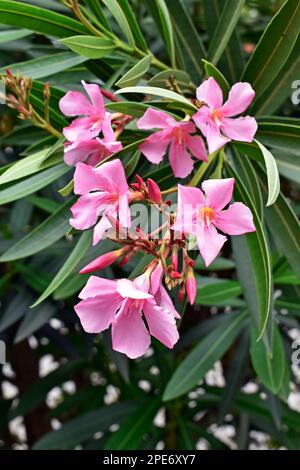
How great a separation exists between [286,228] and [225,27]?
1.00 feet

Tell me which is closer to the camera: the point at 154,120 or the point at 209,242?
the point at 209,242

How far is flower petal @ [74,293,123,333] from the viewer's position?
697 millimetres

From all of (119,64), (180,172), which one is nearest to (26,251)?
(180,172)

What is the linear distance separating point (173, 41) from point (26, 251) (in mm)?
395

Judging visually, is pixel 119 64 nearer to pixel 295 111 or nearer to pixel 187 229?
pixel 187 229

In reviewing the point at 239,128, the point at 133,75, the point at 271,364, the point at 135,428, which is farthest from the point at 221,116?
the point at 135,428

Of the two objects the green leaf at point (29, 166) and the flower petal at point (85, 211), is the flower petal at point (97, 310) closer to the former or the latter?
the flower petal at point (85, 211)

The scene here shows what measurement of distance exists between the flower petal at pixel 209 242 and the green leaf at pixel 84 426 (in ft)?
3.63

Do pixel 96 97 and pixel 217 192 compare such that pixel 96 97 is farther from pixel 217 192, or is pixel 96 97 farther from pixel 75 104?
pixel 217 192

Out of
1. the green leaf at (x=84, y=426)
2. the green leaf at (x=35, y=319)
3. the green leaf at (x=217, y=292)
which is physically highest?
the green leaf at (x=217, y=292)

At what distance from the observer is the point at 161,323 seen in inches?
27.4

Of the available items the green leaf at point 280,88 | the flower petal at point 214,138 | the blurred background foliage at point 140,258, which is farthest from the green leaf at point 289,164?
the flower petal at point 214,138

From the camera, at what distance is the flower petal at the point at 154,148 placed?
86 centimetres

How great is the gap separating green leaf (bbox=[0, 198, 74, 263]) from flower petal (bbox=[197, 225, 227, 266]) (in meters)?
0.31
